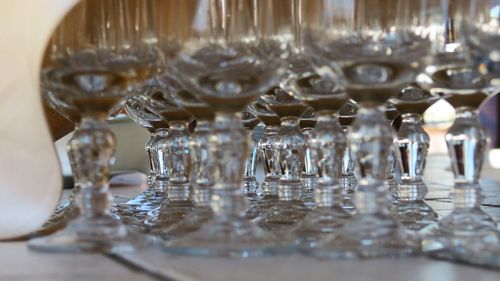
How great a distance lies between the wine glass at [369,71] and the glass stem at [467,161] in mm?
63

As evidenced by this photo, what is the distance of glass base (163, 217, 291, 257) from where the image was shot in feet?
2.00

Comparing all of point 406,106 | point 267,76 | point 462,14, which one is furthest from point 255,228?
point 406,106

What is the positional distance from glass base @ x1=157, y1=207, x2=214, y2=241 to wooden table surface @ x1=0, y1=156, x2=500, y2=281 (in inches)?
2.9

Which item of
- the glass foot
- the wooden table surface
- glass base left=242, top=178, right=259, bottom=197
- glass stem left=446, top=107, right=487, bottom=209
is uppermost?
glass stem left=446, top=107, right=487, bottom=209

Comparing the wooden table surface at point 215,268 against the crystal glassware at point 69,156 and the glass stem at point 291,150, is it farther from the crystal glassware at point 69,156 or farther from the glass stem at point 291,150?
the glass stem at point 291,150

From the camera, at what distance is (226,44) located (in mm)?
674

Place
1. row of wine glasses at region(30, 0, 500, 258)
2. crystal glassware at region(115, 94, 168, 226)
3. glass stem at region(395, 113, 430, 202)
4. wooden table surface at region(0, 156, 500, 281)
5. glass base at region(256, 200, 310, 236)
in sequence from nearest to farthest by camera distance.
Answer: wooden table surface at region(0, 156, 500, 281) → row of wine glasses at region(30, 0, 500, 258) → glass base at region(256, 200, 310, 236) → glass stem at region(395, 113, 430, 202) → crystal glassware at region(115, 94, 168, 226)

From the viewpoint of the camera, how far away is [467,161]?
682mm

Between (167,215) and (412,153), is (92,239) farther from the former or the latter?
(412,153)

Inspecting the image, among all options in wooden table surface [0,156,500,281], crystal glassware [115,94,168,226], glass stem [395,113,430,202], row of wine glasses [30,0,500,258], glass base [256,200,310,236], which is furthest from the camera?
crystal glassware [115,94,168,226]

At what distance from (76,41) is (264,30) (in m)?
0.15

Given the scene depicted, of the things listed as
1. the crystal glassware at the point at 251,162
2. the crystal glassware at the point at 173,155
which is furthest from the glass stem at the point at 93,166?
the crystal glassware at the point at 251,162

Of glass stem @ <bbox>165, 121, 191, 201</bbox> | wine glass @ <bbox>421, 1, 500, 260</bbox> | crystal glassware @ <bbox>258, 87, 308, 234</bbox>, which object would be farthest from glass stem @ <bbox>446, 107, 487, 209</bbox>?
glass stem @ <bbox>165, 121, 191, 201</bbox>

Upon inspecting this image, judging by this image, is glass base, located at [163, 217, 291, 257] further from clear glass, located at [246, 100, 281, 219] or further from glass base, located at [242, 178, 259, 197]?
glass base, located at [242, 178, 259, 197]
